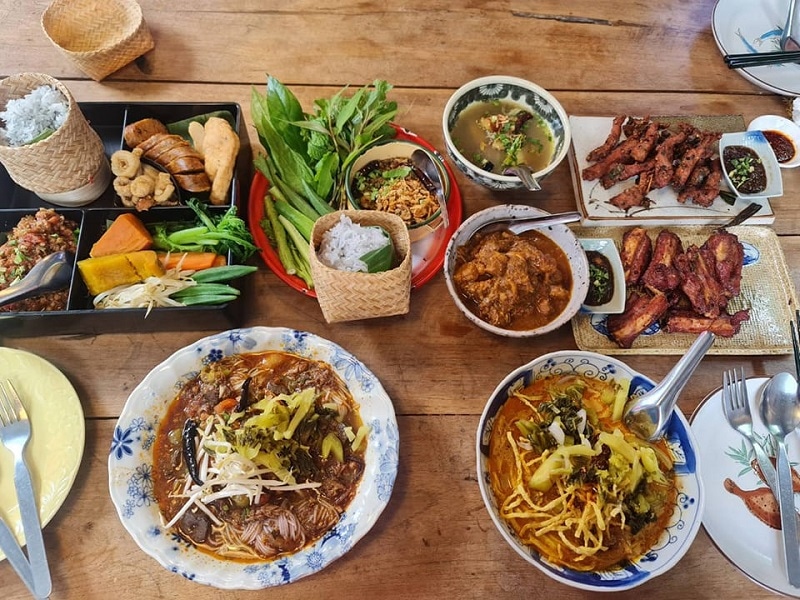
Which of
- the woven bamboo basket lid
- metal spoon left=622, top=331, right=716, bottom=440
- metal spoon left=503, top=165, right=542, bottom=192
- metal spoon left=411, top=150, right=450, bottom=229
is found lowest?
metal spoon left=622, top=331, right=716, bottom=440

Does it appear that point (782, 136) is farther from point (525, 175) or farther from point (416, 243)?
point (416, 243)

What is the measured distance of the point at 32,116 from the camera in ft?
5.83

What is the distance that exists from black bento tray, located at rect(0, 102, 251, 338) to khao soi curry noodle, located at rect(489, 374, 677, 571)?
104cm

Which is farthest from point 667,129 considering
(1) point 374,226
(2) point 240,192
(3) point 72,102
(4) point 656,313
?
(3) point 72,102

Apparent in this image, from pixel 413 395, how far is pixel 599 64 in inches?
71.5

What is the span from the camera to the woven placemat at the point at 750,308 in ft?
6.48

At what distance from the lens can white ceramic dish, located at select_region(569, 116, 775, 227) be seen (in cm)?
217

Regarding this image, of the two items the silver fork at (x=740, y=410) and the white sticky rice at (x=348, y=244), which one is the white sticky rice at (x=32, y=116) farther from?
the silver fork at (x=740, y=410)

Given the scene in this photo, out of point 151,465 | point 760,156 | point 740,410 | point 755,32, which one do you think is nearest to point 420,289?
point 151,465

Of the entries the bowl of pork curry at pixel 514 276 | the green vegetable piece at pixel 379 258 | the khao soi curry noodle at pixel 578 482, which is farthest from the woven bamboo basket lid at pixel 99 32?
the khao soi curry noodle at pixel 578 482

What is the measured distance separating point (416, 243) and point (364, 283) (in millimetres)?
450

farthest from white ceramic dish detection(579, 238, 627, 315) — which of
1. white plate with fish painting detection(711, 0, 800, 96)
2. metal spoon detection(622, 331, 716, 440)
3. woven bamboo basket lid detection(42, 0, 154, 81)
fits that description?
woven bamboo basket lid detection(42, 0, 154, 81)

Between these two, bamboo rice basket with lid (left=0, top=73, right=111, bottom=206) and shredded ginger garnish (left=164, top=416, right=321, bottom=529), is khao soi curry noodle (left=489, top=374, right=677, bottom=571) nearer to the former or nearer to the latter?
shredded ginger garnish (left=164, top=416, right=321, bottom=529)

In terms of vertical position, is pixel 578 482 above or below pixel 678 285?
below
